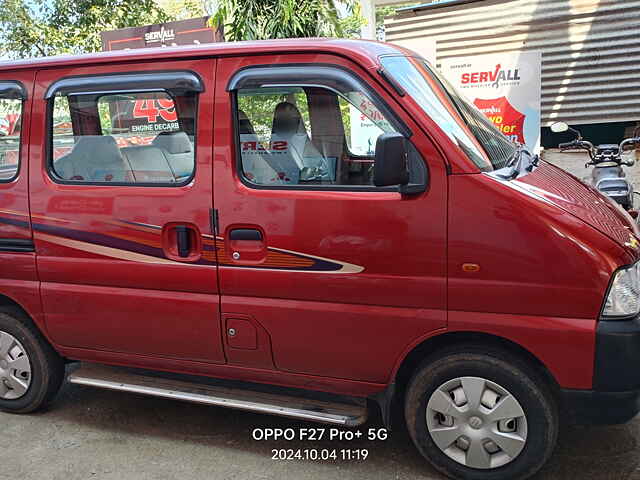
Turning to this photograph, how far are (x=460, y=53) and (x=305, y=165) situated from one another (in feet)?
21.6

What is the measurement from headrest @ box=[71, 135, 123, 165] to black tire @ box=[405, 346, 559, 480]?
7.01 ft

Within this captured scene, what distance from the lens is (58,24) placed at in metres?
14.9

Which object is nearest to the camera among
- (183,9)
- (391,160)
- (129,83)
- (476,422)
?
(391,160)

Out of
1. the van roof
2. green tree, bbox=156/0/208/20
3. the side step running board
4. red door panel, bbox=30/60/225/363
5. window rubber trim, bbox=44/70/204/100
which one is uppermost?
green tree, bbox=156/0/208/20

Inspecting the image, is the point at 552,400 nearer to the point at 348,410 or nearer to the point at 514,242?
the point at 514,242

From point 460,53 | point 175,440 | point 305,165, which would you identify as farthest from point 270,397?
point 460,53

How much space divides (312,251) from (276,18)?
207 inches

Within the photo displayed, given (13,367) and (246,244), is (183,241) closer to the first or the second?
(246,244)

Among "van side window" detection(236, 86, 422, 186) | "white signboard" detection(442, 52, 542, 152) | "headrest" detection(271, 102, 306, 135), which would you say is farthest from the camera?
"white signboard" detection(442, 52, 542, 152)

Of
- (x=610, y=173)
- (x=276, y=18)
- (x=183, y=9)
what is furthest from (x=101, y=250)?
(x=183, y=9)

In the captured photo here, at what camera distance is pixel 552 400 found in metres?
2.99

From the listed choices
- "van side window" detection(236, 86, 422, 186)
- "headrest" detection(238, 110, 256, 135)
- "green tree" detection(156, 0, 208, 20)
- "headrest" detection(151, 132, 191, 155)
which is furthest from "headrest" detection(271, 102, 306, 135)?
"green tree" detection(156, 0, 208, 20)
